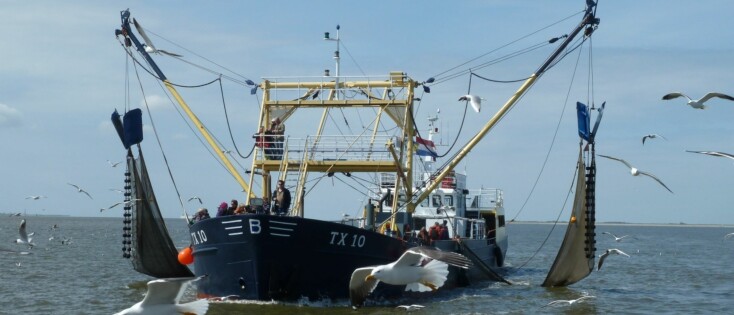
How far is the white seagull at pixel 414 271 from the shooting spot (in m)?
22.1

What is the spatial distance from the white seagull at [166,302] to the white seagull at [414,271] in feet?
13.8

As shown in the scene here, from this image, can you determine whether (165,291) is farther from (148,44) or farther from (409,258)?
(148,44)

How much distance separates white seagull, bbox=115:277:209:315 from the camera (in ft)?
62.0

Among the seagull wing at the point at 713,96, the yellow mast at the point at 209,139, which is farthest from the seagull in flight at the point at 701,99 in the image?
the yellow mast at the point at 209,139

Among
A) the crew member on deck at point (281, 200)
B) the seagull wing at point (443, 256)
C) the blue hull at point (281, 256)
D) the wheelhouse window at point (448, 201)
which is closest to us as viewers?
the seagull wing at point (443, 256)

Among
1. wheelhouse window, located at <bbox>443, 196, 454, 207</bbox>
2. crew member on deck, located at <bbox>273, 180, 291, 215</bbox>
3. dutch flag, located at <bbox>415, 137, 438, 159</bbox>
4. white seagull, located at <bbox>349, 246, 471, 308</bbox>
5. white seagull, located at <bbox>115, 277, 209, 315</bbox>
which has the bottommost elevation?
white seagull, located at <bbox>115, 277, 209, 315</bbox>

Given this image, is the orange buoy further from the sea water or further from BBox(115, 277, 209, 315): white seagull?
BBox(115, 277, 209, 315): white seagull

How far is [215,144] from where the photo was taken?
30062 millimetres

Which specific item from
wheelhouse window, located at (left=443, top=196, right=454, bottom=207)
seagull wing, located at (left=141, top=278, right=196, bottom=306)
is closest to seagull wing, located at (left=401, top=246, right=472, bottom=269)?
seagull wing, located at (left=141, top=278, right=196, bottom=306)

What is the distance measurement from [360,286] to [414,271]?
5.57 ft

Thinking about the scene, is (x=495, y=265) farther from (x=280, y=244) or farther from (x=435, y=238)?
(x=280, y=244)

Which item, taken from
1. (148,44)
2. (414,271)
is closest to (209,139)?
(148,44)

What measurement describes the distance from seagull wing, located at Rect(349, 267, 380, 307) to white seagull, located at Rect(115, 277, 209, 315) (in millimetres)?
4500

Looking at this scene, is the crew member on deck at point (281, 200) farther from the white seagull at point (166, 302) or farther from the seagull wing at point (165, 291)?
the seagull wing at point (165, 291)
